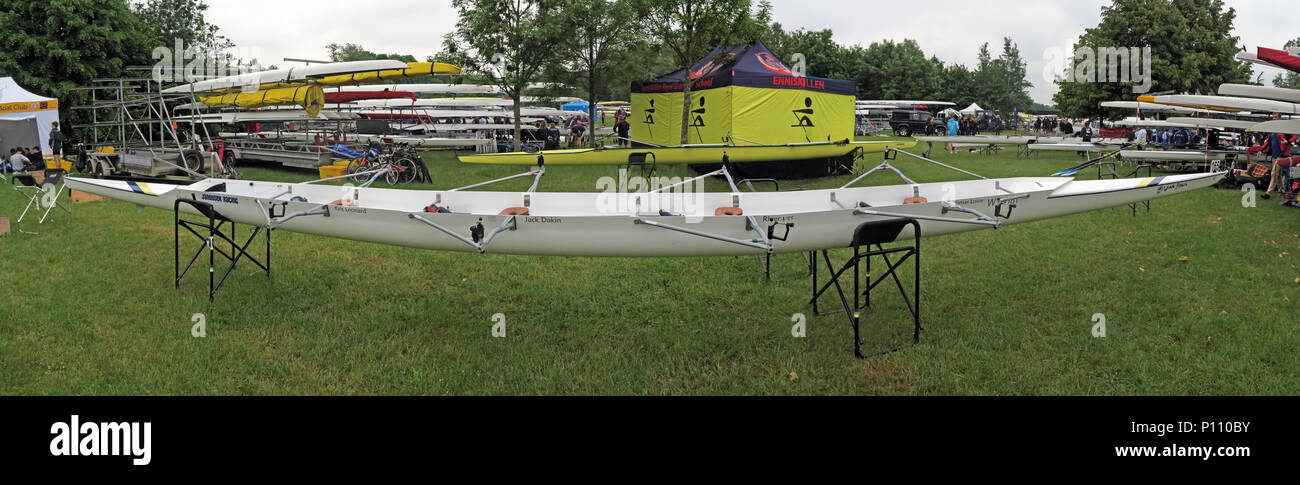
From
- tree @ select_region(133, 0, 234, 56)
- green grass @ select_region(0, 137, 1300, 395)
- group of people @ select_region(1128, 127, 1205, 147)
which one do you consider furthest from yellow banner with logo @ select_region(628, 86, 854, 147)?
tree @ select_region(133, 0, 234, 56)

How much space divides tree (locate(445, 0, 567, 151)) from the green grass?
31.7 feet

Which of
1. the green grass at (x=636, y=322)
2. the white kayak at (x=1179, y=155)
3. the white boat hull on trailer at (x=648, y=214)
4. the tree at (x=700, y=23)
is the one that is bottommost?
the green grass at (x=636, y=322)

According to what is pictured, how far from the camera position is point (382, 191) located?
5.80 m

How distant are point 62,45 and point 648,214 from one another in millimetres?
24661

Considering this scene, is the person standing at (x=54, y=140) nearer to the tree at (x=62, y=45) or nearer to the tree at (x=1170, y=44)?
the tree at (x=62, y=45)

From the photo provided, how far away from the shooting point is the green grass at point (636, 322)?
13.4 ft

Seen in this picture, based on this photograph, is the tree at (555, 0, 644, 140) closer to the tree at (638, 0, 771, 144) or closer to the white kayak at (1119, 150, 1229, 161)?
the tree at (638, 0, 771, 144)

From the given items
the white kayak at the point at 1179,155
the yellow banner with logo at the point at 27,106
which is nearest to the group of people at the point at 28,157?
the yellow banner with logo at the point at 27,106

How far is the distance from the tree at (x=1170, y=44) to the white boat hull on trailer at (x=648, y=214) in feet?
67.7

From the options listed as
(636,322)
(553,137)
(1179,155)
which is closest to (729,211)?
(636,322)

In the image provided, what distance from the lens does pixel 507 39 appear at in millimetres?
16469

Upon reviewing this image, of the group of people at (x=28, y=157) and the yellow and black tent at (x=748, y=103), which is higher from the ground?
the yellow and black tent at (x=748, y=103)

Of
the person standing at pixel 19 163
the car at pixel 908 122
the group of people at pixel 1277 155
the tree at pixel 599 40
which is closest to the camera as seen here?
the group of people at pixel 1277 155

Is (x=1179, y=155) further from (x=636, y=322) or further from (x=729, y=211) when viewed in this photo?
(x=636, y=322)
